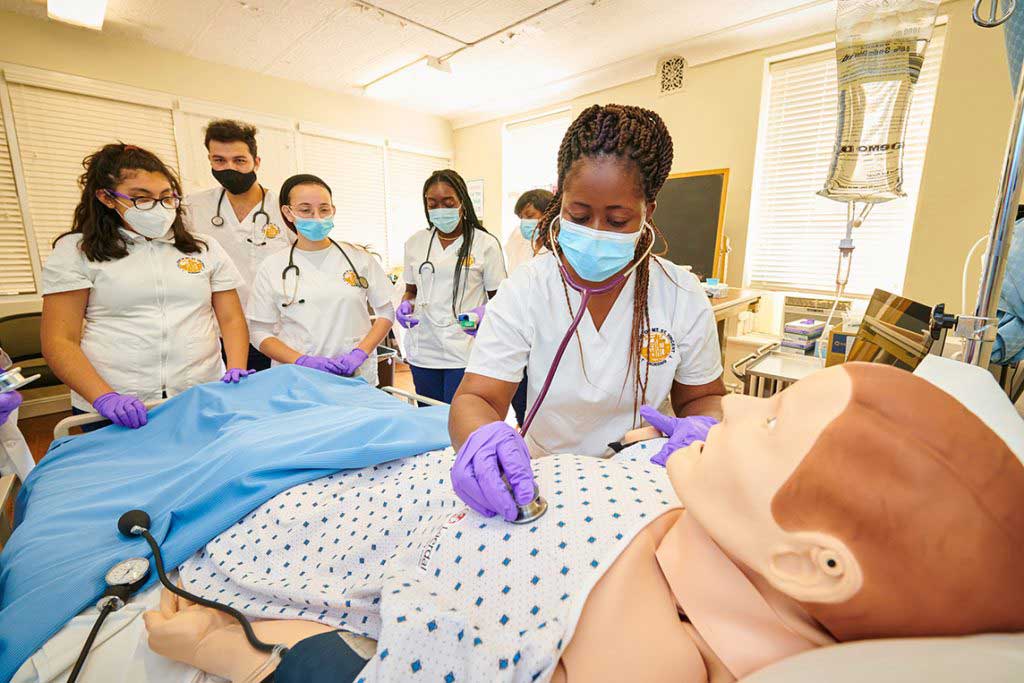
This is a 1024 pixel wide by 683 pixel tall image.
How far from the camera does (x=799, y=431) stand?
48 centimetres

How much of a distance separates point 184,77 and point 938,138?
18.5 ft

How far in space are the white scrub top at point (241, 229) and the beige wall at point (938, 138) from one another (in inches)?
129

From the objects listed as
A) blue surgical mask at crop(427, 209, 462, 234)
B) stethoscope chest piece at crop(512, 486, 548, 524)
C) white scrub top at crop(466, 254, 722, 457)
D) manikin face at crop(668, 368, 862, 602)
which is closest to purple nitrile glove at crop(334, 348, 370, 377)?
blue surgical mask at crop(427, 209, 462, 234)

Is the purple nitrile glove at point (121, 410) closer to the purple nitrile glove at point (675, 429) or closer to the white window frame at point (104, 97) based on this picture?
the purple nitrile glove at point (675, 429)

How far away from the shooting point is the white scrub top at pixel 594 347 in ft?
3.69

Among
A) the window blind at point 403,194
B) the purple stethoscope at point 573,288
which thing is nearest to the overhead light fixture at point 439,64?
the window blind at point 403,194

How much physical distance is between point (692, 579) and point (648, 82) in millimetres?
4473

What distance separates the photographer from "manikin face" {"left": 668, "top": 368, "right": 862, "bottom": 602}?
44 centimetres

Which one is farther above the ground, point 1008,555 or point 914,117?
point 914,117

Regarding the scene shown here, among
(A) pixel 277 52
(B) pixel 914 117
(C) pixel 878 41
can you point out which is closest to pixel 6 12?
(A) pixel 277 52

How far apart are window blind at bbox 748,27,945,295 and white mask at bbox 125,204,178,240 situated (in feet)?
12.7

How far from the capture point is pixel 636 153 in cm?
99

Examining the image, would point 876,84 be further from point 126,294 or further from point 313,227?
point 126,294

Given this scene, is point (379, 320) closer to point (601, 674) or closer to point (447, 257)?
point (447, 257)
